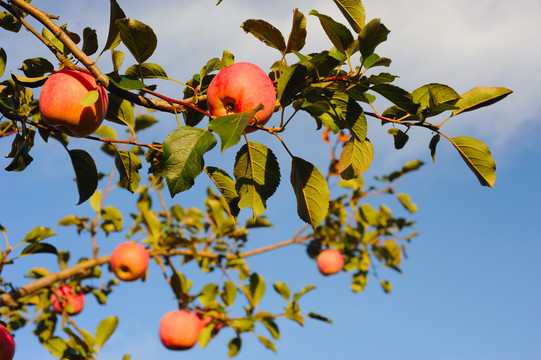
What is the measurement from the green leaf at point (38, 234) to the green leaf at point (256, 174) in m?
1.61

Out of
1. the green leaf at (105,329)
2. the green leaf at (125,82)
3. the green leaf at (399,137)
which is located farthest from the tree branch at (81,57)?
the green leaf at (105,329)

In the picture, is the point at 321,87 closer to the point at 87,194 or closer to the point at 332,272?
the point at 87,194

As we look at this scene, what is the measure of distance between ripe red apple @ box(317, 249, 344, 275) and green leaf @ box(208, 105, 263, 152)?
3.78m

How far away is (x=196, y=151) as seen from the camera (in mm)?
976

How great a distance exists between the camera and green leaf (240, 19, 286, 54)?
3.94ft

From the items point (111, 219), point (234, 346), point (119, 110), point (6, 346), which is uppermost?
point (111, 219)

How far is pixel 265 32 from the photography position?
1218 millimetres

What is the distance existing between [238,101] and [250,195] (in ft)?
0.83

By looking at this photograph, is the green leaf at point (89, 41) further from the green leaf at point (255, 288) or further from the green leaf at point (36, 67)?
the green leaf at point (255, 288)

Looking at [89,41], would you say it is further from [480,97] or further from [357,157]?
[480,97]

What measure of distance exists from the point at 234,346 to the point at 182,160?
3047 mm

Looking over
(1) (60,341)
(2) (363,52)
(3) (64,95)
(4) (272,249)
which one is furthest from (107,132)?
(2) (363,52)

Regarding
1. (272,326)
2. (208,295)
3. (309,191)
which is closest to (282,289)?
(272,326)

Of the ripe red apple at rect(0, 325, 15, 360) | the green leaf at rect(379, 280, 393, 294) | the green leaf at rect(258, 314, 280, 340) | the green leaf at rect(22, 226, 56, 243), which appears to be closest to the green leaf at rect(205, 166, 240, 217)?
the ripe red apple at rect(0, 325, 15, 360)
